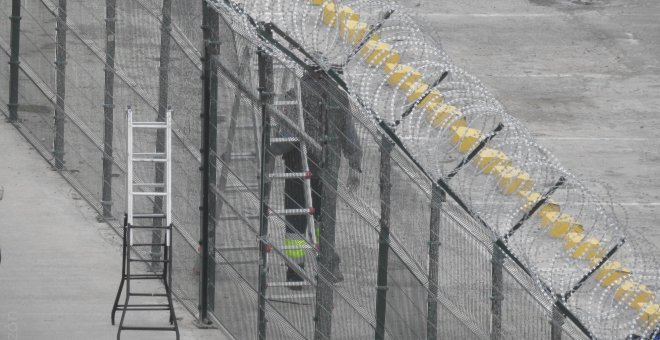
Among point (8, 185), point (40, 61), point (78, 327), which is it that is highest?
point (40, 61)

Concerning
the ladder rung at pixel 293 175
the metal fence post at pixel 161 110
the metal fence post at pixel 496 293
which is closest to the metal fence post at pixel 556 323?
the metal fence post at pixel 496 293

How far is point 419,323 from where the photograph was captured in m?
11.8

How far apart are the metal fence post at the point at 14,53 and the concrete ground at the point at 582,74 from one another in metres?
5.85

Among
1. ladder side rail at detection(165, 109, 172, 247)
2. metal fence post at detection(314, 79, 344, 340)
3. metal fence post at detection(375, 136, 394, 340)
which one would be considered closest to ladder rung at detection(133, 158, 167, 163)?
ladder side rail at detection(165, 109, 172, 247)

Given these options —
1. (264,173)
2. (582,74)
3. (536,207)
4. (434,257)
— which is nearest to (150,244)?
(264,173)

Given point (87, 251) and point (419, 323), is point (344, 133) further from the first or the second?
point (87, 251)

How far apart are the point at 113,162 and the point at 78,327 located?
2144 mm

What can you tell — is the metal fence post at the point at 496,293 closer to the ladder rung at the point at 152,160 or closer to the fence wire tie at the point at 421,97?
the fence wire tie at the point at 421,97

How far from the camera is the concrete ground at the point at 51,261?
1235 cm

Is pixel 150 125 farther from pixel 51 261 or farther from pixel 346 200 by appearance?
pixel 346 200

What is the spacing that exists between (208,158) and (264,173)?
30.3 inches

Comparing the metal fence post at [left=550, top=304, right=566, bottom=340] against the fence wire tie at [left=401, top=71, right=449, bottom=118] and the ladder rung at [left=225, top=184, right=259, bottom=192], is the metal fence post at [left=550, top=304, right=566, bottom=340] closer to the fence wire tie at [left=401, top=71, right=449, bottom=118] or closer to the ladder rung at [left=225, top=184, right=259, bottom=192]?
the fence wire tie at [left=401, top=71, right=449, bottom=118]

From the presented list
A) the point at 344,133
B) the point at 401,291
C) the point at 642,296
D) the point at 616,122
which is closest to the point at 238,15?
the point at 344,133

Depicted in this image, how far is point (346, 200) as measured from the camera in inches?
457
